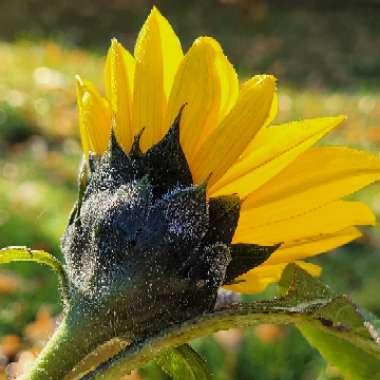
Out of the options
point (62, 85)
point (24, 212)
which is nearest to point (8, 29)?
point (62, 85)

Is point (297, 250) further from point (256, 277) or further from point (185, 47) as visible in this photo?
point (185, 47)

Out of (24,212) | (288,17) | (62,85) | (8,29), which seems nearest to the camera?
(24,212)

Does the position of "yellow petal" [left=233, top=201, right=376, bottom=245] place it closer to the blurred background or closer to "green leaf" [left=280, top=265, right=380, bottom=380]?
"green leaf" [left=280, top=265, right=380, bottom=380]

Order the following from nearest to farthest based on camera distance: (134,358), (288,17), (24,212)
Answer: (134,358) < (24,212) < (288,17)

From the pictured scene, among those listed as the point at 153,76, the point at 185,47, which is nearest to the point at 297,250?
the point at 153,76

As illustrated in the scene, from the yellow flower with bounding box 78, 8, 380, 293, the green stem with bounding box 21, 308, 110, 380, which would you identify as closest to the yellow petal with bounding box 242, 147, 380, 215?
the yellow flower with bounding box 78, 8, 380, 293

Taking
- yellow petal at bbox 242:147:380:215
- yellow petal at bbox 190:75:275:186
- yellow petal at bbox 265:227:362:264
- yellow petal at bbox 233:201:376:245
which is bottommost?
yellow petal at bbox 265:227:362:264

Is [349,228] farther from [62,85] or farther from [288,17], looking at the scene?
[288,17]
